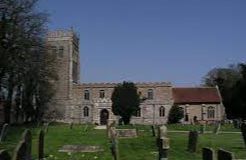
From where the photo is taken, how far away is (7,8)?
45.6 m

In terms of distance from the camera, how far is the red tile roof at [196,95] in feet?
316

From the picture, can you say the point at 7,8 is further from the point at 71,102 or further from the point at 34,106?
the point at 71,102

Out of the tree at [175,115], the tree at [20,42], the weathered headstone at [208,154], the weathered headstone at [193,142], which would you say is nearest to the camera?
the weathered headstone at [208,154]

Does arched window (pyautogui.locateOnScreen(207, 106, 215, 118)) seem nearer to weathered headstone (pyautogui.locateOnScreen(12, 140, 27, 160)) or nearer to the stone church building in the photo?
the stone church building

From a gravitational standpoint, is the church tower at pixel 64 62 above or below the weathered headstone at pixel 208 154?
above

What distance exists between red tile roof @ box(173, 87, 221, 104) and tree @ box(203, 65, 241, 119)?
2.50 m

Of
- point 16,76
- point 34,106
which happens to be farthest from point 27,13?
point 34,106

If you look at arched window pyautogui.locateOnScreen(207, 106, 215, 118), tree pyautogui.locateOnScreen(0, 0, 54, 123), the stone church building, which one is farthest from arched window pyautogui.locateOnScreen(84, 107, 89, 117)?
tree pyautogui.locateOnScreen(0, 0, 54, 123)

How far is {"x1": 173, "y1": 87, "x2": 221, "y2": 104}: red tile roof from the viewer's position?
96.4m

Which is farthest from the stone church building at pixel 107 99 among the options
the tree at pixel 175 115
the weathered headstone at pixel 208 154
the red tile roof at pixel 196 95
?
the weathered headstone at pixel 208 154

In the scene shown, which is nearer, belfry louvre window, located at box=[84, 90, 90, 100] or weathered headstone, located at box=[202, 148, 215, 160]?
weathered headstone, located at box=[202, 148, 215, 160]

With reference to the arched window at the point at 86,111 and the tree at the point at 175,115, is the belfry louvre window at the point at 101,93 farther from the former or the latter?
the tree at the point at 175,115

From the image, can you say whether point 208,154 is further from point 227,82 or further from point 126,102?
point 227,82

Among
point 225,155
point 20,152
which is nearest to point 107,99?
point 20,152
